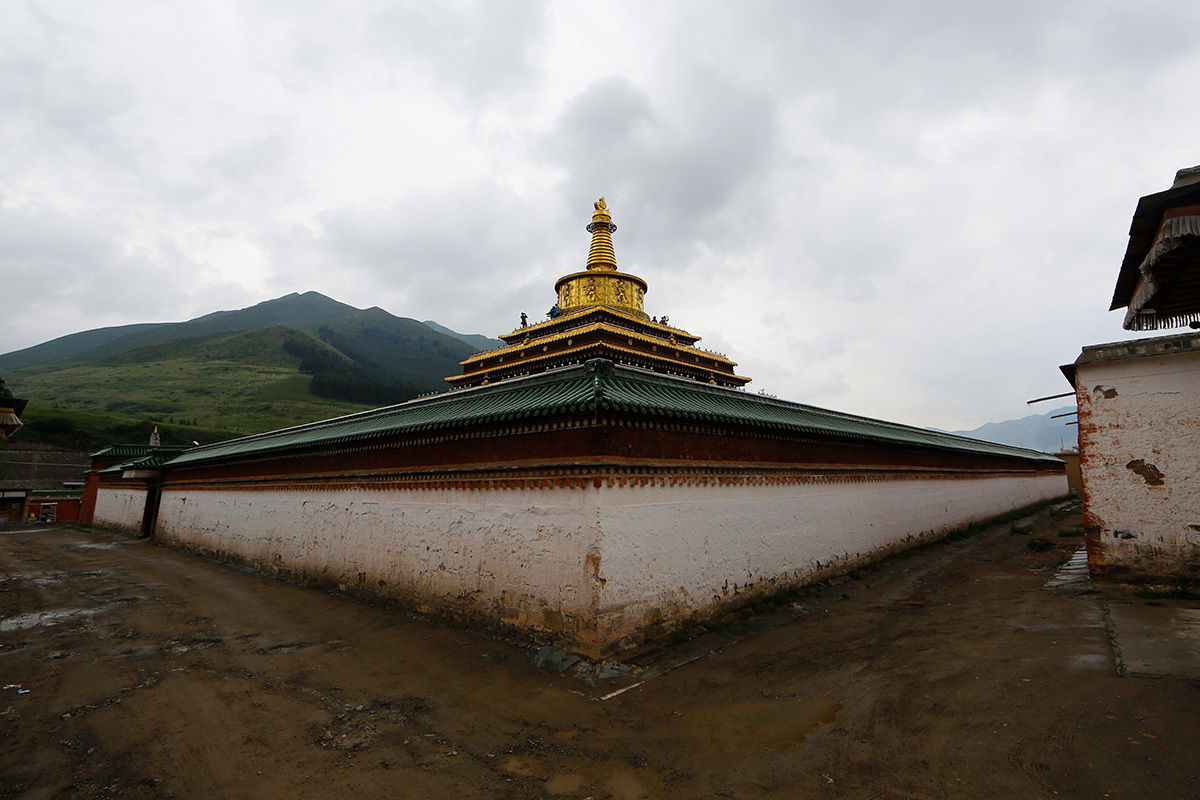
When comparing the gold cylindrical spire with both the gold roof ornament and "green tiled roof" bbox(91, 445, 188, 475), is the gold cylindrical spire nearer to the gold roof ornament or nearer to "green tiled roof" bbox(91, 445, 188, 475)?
the gold roof ornament

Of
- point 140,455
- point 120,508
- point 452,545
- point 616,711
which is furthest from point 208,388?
point 616,711

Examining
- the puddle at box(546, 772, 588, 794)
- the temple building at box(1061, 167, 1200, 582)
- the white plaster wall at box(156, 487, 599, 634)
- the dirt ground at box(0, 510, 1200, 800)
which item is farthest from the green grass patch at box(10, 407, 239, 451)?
the temple building at box(1061, 167, 1200, 582)

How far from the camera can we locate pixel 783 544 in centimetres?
1180

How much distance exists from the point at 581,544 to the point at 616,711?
2305mm

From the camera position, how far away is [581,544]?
8180 mm

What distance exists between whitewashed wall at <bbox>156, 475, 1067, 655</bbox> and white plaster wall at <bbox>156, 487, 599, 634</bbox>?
0.09 ft

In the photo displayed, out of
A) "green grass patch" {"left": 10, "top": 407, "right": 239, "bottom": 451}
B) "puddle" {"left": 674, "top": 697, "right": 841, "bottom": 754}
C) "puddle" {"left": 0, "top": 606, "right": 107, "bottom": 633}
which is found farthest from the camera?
"green grass patch" {"left": 10, "top": 407, "right": 239, "bottom": 451}

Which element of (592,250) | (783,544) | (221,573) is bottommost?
(221,573)

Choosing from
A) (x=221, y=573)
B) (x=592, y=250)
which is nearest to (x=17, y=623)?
(x=221, y=573)

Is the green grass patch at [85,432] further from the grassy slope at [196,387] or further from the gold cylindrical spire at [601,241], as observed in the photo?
the gold cylindrical spire at [601,241]

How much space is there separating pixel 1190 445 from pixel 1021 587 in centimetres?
379

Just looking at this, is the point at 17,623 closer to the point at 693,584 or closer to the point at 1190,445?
the point at 693,584

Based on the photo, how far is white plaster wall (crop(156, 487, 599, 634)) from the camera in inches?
330

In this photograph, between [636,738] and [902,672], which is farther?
[902,672]
